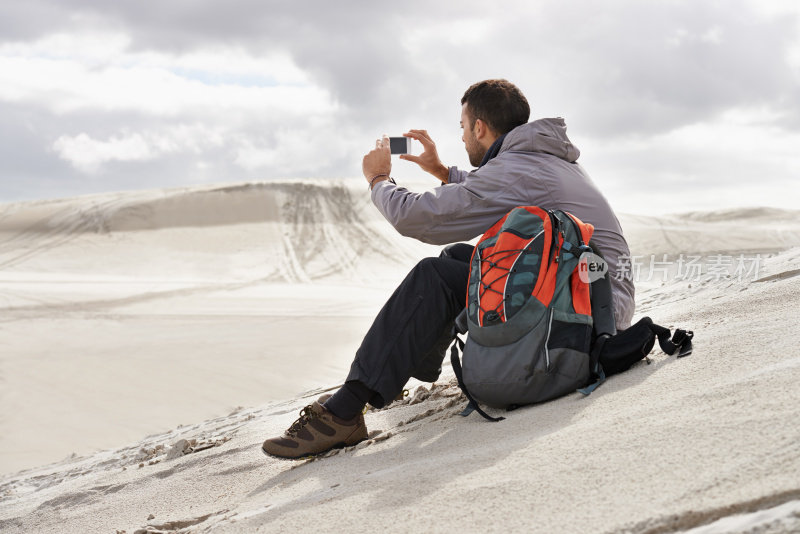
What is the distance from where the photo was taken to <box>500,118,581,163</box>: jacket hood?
276cm

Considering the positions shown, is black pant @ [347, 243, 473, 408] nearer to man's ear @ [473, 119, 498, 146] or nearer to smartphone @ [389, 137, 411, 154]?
man's ear @ [473, 119, 498, 146]

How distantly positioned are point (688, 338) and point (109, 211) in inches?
962

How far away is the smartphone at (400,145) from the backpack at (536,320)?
0.97 metres

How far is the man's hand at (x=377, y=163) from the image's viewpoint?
9.83ft

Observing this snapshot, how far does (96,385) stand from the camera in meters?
6.55

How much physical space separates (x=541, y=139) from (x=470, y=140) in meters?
0.39

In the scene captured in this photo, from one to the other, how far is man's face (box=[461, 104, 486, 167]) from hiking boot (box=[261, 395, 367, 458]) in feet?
3.99

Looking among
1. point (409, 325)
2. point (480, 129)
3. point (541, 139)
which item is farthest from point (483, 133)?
point (409, 325)

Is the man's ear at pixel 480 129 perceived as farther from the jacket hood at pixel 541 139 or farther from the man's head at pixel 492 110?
the jacket hood at pixel 541 139

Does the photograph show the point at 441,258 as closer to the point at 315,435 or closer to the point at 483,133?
the point at 483,133

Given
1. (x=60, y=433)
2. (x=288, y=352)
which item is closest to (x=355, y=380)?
(x=60, y=433)

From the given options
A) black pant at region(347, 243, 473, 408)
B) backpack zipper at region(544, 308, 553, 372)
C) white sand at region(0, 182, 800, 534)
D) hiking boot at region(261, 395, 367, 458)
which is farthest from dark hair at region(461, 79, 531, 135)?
hiking boot at region(261, 395, 367, 458)

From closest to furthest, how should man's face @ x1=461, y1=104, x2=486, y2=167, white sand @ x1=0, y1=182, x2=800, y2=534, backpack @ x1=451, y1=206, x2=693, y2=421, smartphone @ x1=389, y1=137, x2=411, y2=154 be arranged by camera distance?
1. white sand @ x1=0, y1=182, x2=800, y2=534
2. backpack @ x1=451, y1=206, x2=693, y2=421
3. man's face @ x1=461, y1=104, x2=486, y2=167
4. smartphone @ x1=389, y1=137, x2=411, y2=154

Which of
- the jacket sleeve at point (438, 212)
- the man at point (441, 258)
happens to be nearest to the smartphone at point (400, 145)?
the man at point (441, 258)
